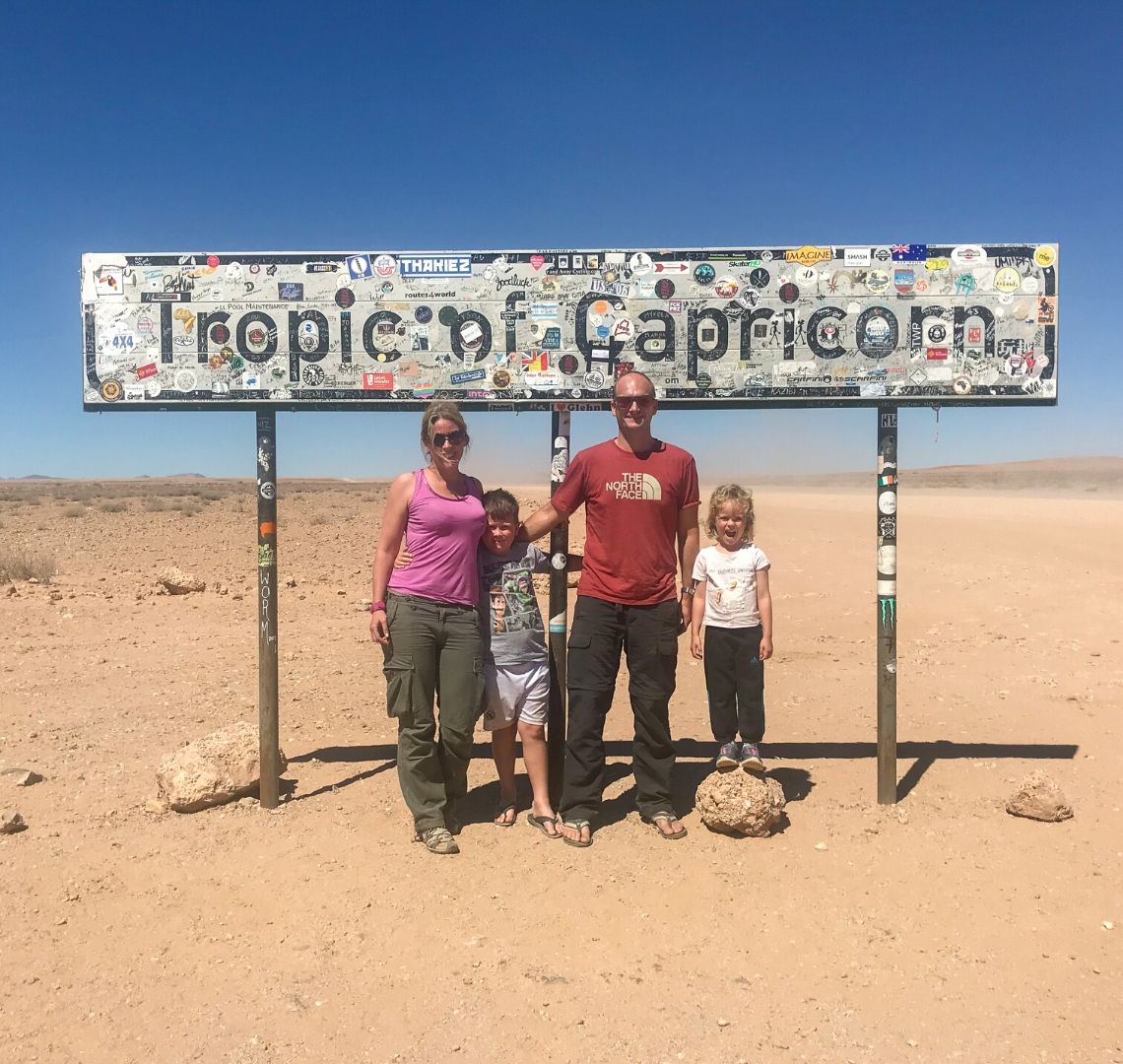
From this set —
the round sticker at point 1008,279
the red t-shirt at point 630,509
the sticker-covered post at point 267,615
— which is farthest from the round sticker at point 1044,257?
the sticker-covered post at point 267,615

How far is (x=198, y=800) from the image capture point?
4.64 m

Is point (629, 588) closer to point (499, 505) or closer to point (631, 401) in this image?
point (499, 505)

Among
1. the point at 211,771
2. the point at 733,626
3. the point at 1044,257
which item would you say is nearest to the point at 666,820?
the point at 733,626

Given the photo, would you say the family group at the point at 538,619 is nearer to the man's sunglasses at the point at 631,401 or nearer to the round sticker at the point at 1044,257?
the man's sunglasses at the point at 631,401

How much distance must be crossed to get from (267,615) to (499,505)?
1.42 meters

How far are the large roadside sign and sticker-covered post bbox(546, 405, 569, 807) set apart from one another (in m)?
0.16

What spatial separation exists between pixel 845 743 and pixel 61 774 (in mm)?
4725

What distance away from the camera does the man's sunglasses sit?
13.8 feet

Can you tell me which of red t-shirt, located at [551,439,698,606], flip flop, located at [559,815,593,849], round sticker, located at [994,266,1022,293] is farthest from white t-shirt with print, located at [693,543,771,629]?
round sticker, located at [994,266,1022,293]

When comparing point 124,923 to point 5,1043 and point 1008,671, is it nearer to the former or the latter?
point 5,1043

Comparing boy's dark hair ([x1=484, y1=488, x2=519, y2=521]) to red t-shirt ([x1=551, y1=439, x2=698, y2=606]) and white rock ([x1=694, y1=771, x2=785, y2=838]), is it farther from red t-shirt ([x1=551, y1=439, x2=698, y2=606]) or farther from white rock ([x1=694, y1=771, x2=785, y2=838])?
white rock ([x1=694, y1=771, x2=785, y2=838])

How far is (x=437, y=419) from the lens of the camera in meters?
4.16

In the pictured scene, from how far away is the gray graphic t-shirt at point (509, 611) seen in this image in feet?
14.4

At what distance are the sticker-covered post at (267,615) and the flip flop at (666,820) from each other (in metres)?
1.94
